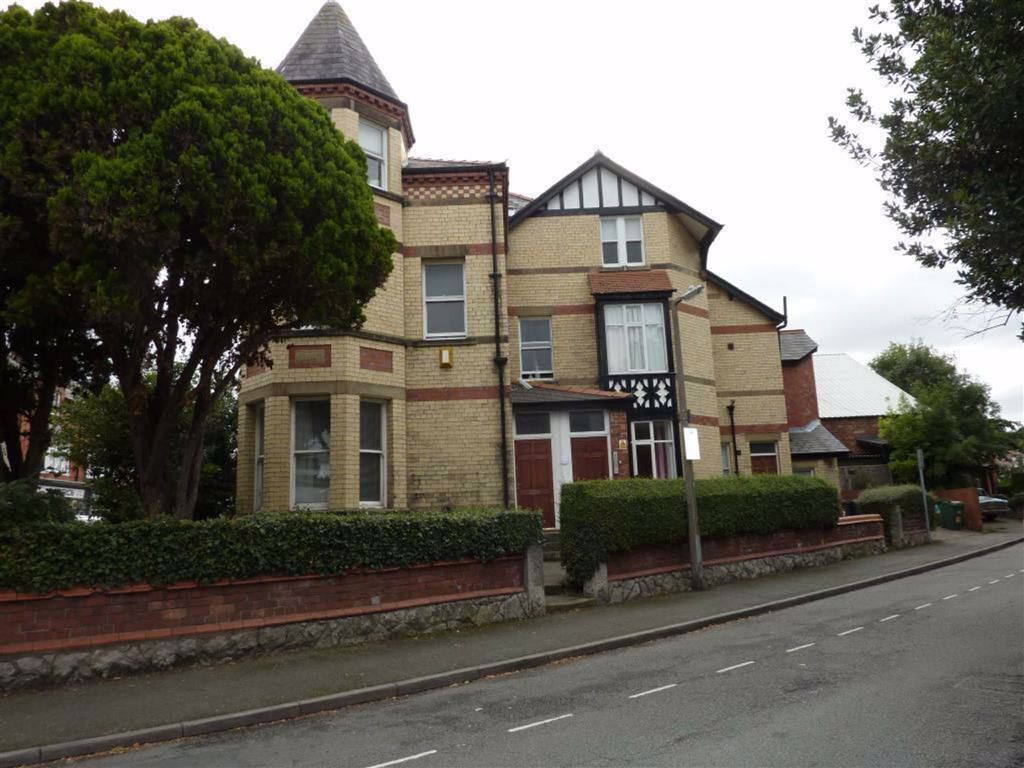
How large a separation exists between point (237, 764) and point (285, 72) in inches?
585

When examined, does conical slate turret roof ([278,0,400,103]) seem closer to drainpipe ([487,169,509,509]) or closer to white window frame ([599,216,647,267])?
drainpipe ([487,169,509,509])

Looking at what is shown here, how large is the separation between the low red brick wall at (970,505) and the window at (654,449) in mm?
15349

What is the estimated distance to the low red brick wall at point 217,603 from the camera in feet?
27.2

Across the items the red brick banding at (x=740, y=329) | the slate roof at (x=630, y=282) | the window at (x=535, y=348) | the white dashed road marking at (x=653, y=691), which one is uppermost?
the slate roof at (x=630, y=282)

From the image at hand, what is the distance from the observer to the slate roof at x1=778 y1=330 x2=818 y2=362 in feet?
102


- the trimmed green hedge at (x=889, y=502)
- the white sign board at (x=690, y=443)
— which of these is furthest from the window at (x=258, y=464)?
the trimmed green hedge at (x=889, y=502)

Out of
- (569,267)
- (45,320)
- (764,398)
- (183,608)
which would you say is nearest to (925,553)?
(764,398)

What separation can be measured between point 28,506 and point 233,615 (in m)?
2.52

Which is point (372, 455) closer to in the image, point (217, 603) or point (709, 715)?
point (217, 603)

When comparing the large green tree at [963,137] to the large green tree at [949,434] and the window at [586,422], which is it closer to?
the window at [586,422]

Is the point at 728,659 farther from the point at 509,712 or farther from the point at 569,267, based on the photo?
the point at 569,267

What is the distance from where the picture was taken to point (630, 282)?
2130cm

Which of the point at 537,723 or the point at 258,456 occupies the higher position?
the point at 258,456

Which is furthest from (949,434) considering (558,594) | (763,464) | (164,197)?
(164,197)
